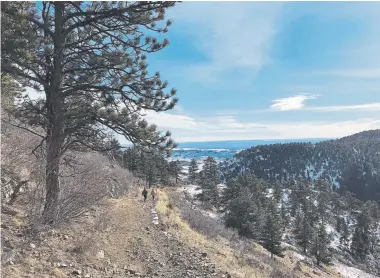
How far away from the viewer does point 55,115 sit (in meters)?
7.83

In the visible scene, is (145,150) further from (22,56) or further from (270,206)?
(270,206)

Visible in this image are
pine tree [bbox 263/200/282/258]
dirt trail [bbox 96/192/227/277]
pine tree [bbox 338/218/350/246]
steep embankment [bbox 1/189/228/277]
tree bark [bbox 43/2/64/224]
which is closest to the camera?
steep embankment [bbox 1/189/228/277]

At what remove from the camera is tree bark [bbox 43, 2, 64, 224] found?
7.49 m

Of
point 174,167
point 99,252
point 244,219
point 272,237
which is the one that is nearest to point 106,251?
point 99,252

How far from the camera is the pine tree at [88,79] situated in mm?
7727

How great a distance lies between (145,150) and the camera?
852 centimetres

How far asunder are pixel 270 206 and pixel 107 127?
57969mm

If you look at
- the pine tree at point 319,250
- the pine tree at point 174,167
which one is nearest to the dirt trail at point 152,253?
the pine tree at point 174,167

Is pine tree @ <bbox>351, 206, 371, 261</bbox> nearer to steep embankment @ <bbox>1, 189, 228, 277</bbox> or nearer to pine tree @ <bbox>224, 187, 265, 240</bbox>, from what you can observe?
pine tree @ <bbox>224, 187, 265, 240</bbox>

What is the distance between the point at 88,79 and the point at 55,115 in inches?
47.5

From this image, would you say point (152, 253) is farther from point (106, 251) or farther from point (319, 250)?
point (319, 250)

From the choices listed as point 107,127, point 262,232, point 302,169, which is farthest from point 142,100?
point 302,169

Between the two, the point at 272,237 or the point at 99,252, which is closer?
the point at 99,252

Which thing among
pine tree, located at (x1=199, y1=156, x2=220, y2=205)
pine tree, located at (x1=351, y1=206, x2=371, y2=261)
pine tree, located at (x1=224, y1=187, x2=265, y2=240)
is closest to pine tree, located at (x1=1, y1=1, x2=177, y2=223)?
pine tree, located at (x1=224, y1=187, x2=265, y2=240)
